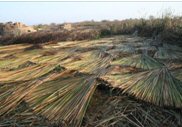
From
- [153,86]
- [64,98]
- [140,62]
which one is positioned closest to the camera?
[64,98]

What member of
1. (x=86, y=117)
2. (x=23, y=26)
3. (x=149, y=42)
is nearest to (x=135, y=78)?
(x=86, y=117)

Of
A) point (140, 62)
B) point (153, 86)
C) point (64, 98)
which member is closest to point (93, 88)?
point (64, 98)

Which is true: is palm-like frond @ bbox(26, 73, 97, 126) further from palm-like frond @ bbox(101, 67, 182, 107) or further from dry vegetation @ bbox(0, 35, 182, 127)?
palm-like frond @ bbox(101, 67, 182, 107)

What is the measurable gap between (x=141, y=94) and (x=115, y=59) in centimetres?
153

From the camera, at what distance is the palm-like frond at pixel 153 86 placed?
3.47m

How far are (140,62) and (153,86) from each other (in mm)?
1060

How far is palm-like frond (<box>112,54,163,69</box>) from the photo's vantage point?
4555 mm

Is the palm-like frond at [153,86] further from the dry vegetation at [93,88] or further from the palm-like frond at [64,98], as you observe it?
the palm-like frond at [64,98]

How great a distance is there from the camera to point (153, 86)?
12.2 feet

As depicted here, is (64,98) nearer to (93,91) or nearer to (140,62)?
(93,91)

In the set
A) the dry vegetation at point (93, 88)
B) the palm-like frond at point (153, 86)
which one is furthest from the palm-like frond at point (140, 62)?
the palm-like frond at point (153, 86)

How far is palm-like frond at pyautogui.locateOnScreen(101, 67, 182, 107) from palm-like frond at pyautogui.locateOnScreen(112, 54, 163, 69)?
1.14 ft

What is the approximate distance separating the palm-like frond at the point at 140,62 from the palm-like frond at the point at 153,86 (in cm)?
35

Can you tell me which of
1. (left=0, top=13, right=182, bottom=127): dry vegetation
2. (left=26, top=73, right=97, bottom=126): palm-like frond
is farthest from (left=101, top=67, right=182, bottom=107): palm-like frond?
(left=26, top=73, right=97, bottom=126): palm-like frond
